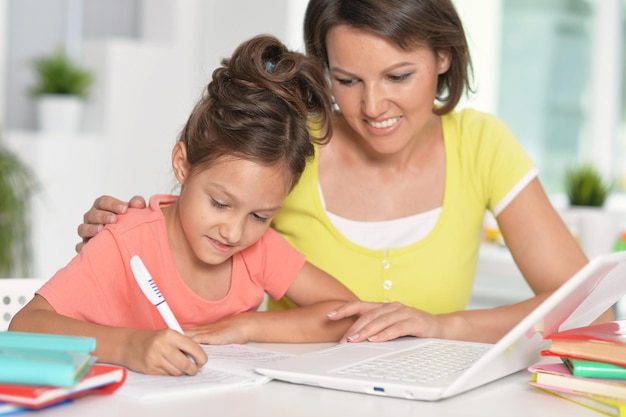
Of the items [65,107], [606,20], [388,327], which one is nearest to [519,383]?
[388,327]

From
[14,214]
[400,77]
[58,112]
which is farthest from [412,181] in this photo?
[58,112]

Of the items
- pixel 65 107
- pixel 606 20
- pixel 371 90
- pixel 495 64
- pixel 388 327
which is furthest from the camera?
pixel 495 64

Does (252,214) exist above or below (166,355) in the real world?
above

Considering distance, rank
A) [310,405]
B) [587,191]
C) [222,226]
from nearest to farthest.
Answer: [310,405], [222,226], [587,191]

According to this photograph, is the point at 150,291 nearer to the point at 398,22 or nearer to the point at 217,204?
the point at 217,204

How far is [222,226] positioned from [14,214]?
2.58m

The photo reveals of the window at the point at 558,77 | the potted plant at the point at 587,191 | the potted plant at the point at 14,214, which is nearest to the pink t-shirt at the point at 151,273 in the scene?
the potted plant at the point at 587,191

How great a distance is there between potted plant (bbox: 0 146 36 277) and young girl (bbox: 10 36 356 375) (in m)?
2.33

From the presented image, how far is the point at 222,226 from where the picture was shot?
57.8 inches

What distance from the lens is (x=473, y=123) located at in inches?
78.4

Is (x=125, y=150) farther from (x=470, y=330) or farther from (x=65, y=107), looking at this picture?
(x=470, y=330)

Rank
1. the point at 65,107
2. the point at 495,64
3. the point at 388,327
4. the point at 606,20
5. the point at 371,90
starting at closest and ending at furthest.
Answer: the point at 388,327 < the point at 371,90 < the point at 65,107 < the point at 606,20 < the point at 495,64

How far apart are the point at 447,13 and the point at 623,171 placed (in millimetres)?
3983

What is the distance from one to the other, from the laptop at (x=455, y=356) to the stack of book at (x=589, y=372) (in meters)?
0.04
